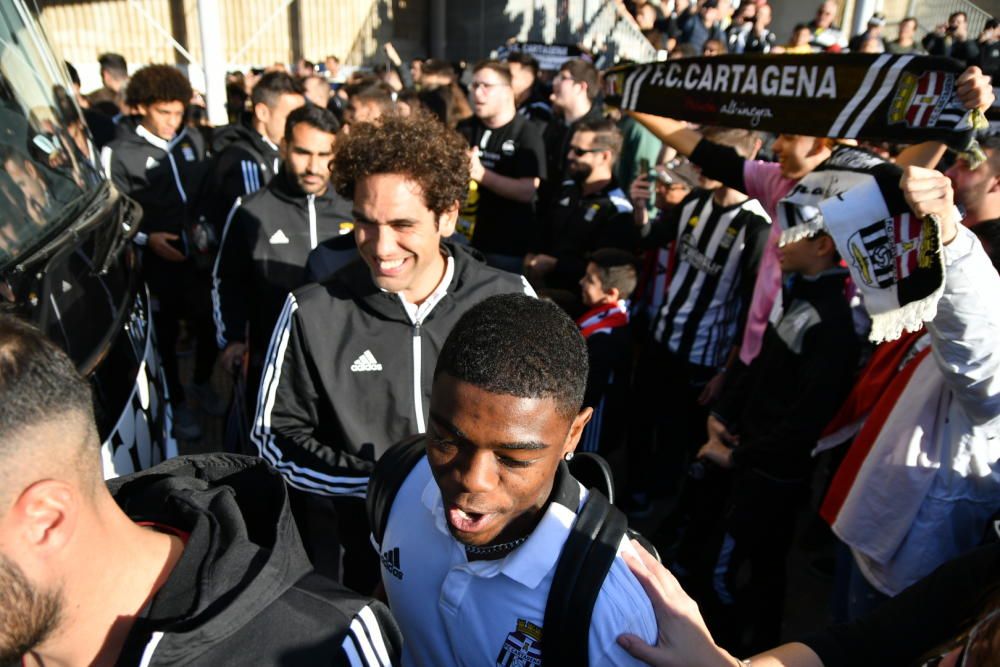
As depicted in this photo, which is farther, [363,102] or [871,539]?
[363,102]

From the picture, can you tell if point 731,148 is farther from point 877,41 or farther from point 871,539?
point 877,41

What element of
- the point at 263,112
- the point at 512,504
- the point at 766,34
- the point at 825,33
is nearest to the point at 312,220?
the point at 263,112

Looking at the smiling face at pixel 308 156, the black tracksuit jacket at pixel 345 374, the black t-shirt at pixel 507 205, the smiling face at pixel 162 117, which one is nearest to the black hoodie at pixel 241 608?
the black tracksuit jacket at pixel 345 374

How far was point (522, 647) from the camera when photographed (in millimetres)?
1427

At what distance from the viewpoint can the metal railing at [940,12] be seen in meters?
14.0

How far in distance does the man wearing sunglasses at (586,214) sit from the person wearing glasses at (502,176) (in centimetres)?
36

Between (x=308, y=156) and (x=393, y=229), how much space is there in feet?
5.41

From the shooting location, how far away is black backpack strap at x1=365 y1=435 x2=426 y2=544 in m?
1.74

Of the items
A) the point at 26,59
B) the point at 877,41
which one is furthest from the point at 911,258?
the point at 877,41

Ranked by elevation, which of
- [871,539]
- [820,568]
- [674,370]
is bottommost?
[820,568]

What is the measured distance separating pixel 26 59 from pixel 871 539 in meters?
3.27

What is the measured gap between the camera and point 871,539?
2377 mm

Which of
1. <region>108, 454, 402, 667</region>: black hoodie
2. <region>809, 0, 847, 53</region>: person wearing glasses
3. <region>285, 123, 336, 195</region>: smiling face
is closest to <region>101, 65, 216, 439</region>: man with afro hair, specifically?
<region>285, 123, 336, 195</region>: smiling face

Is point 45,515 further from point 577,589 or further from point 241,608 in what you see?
point 577,589
